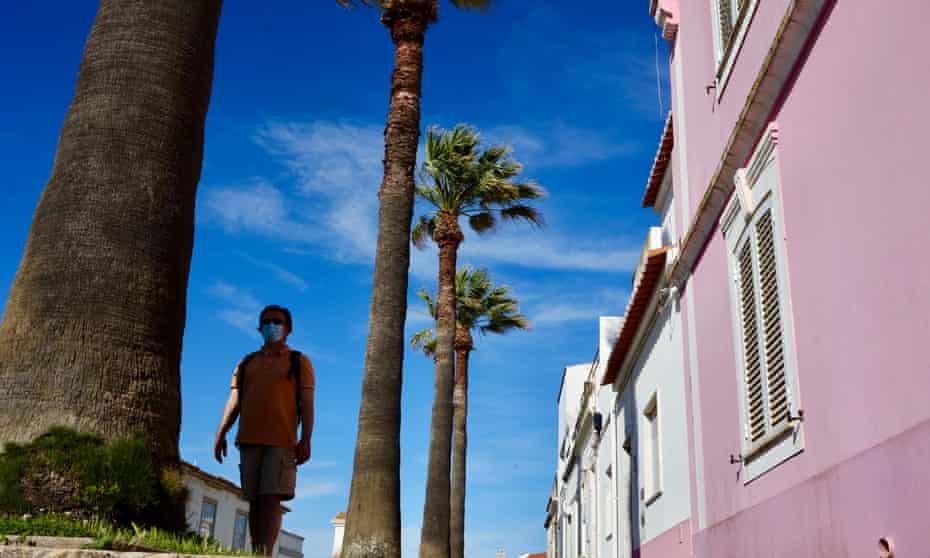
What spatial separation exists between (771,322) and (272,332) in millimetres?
4063

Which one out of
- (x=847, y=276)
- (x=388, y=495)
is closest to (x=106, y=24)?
(x=847, y=276)

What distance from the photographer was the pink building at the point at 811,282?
4.96 meters

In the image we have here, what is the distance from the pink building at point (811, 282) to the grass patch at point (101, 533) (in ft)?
12.4

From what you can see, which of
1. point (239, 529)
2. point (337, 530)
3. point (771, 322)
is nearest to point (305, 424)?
point (771, 322)

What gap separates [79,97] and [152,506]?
100 inches

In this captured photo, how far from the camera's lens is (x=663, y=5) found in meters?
12.4

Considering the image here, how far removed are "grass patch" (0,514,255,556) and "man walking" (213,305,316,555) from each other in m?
1.52

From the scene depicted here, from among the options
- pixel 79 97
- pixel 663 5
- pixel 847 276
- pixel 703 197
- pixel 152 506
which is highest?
pixel 663 5

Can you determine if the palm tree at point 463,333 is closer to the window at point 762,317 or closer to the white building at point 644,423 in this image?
the white building at point 644,423

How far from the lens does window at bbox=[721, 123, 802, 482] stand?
7074 millimetres

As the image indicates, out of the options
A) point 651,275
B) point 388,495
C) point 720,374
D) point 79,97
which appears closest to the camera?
point 79,97

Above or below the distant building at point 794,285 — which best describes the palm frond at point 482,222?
above

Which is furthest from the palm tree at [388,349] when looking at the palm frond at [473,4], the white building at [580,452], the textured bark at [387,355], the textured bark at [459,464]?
the textured bark at [459,464]

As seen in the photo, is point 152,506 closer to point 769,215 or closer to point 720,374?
point 769,215
